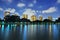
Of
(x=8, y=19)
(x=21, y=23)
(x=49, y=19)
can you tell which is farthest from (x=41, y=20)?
(x=8, y=19)

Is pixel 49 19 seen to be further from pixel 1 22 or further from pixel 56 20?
pixel 1 22

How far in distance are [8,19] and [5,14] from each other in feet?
2.67

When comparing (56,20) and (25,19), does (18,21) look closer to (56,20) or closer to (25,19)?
(25,19)

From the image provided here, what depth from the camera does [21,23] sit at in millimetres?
8227

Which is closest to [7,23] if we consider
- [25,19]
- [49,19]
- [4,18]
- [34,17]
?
[4,18]

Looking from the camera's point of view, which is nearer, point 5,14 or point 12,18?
point 12,18

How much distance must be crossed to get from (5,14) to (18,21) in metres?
1.07

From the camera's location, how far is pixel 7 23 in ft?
27.0

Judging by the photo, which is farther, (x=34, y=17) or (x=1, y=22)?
(x=34, y=17)

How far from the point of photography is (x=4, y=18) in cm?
821

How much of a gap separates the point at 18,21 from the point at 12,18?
0.37 m

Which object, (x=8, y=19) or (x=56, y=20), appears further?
(x=56, y=20)

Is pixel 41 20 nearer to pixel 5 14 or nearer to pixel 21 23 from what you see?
pixel 21 23

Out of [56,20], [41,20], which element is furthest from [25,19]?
[56,20]
